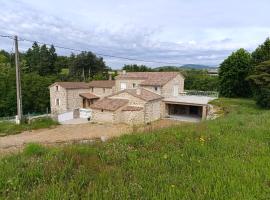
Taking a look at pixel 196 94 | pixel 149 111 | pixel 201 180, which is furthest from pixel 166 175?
pixel 196 94

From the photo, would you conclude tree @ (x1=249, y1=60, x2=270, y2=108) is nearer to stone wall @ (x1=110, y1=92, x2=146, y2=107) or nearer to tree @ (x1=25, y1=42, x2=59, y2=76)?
stone wall @ (x1=110, y1=92, x2=146, y2=107)

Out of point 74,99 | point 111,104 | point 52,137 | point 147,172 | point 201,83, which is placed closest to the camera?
point 147,172

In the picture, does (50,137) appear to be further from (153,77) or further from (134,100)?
(153,77)

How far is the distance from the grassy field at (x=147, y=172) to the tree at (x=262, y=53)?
23.2 meters

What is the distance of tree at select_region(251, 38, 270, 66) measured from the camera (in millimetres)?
24969

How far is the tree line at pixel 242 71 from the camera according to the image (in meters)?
23.5

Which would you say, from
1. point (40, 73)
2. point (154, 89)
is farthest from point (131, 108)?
point (40, 73)

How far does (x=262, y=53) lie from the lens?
25.6m

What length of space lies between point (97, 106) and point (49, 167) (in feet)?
74.3

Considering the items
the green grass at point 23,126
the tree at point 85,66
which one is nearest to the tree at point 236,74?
the green grass at point 23,126

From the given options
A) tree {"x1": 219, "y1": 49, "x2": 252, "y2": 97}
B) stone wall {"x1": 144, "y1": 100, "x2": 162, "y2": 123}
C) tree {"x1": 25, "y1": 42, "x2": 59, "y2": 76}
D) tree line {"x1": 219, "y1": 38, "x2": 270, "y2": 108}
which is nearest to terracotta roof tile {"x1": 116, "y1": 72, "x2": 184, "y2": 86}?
stone wall {"x1": 144, "y1": 100, "x2": 162, "y2": 123}

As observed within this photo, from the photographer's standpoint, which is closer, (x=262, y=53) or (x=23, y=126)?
(x=23, y=126)

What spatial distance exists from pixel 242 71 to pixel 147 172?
88.0ft

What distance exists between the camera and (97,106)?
26.4 m
